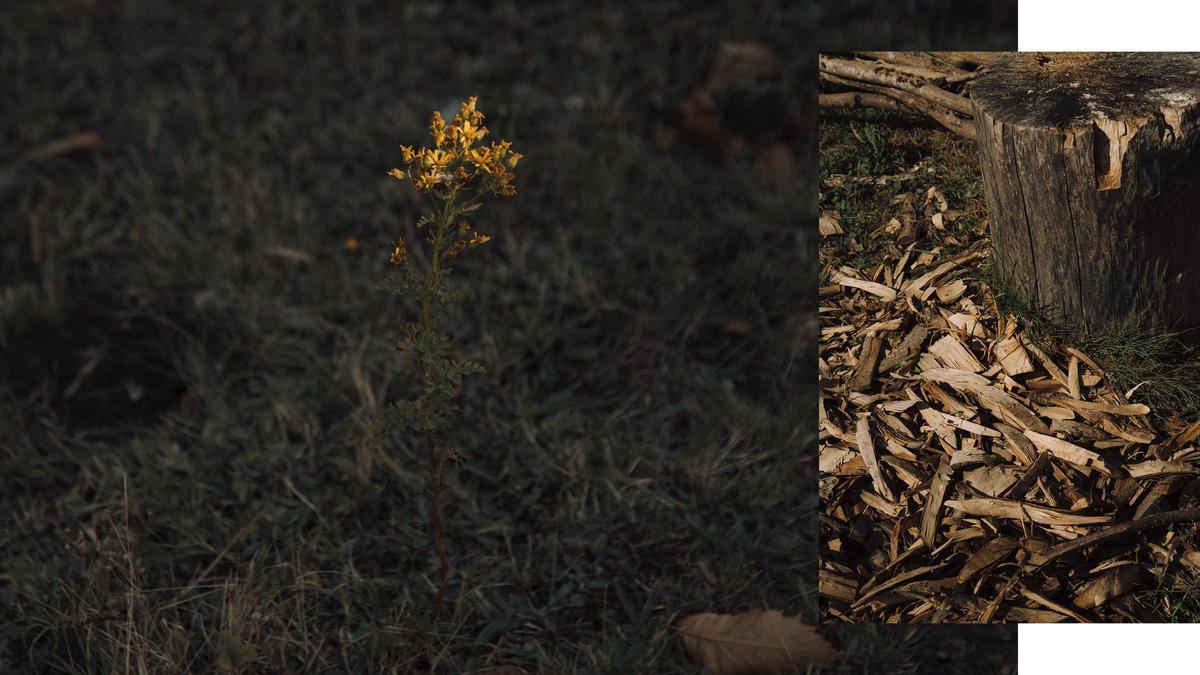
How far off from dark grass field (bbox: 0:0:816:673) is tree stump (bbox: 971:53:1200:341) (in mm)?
1050

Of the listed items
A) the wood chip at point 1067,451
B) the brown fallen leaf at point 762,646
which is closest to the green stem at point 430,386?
the brown fallen leaf at point 762,646

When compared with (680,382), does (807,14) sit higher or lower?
higher

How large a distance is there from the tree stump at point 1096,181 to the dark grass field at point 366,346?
1.05 metres

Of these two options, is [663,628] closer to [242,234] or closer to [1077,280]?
[1077,280]

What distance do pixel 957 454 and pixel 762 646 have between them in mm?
667

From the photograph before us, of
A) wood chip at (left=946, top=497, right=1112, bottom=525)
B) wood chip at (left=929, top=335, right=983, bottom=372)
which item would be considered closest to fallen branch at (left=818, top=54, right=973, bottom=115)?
wood chip at (left=929, top=335, right=983, bottom=372)

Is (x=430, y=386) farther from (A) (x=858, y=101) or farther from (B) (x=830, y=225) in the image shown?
(A) (x=858, y=101)

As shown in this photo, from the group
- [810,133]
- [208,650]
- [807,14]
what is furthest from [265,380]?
[807,14]

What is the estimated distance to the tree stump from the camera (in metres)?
2.10

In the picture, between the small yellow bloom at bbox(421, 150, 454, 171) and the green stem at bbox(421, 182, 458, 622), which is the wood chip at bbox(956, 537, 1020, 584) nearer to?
the green stem at bbox(421, 182, 458, 622)

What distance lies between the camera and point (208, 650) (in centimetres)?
271

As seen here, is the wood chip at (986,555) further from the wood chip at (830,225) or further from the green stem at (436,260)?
the green stem at (436,260)

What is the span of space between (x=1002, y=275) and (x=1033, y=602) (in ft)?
2.07

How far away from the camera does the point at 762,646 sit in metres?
2.62
